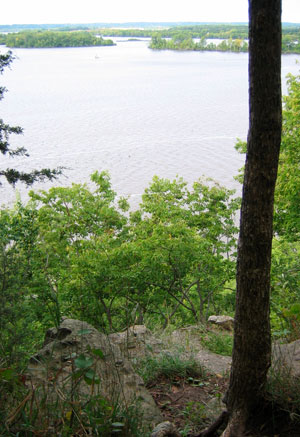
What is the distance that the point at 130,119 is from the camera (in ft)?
155

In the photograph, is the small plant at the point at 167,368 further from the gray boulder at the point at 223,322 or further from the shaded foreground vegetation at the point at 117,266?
the gray boulder at the point at 223,322

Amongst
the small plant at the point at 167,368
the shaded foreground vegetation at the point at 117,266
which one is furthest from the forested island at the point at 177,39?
the small plant at the point at 167,368

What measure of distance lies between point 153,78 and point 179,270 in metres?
66.1

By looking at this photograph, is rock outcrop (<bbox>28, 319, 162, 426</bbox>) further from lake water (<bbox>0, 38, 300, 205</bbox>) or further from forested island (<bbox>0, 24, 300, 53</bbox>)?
forested island (<bbox>0, 24, 300, 53</bbox>)

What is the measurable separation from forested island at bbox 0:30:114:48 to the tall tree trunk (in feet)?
254

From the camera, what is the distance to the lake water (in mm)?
Result: 32875

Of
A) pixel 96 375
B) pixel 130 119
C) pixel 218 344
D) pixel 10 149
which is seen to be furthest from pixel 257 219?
pixel 130 119

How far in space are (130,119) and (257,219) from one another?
45.2 metres

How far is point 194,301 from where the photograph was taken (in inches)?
695

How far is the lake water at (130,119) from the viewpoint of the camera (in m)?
32.9

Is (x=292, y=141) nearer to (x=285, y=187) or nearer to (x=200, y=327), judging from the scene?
(x=285, y=187)

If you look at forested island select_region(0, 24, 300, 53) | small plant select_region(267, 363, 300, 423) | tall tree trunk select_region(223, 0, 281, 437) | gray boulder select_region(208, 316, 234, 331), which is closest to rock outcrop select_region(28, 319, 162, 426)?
tall tree trunk select_region(223, 0, 281, 437)

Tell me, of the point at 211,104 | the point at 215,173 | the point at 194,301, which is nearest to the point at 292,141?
the point at 194,301

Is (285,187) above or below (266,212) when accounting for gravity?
below
